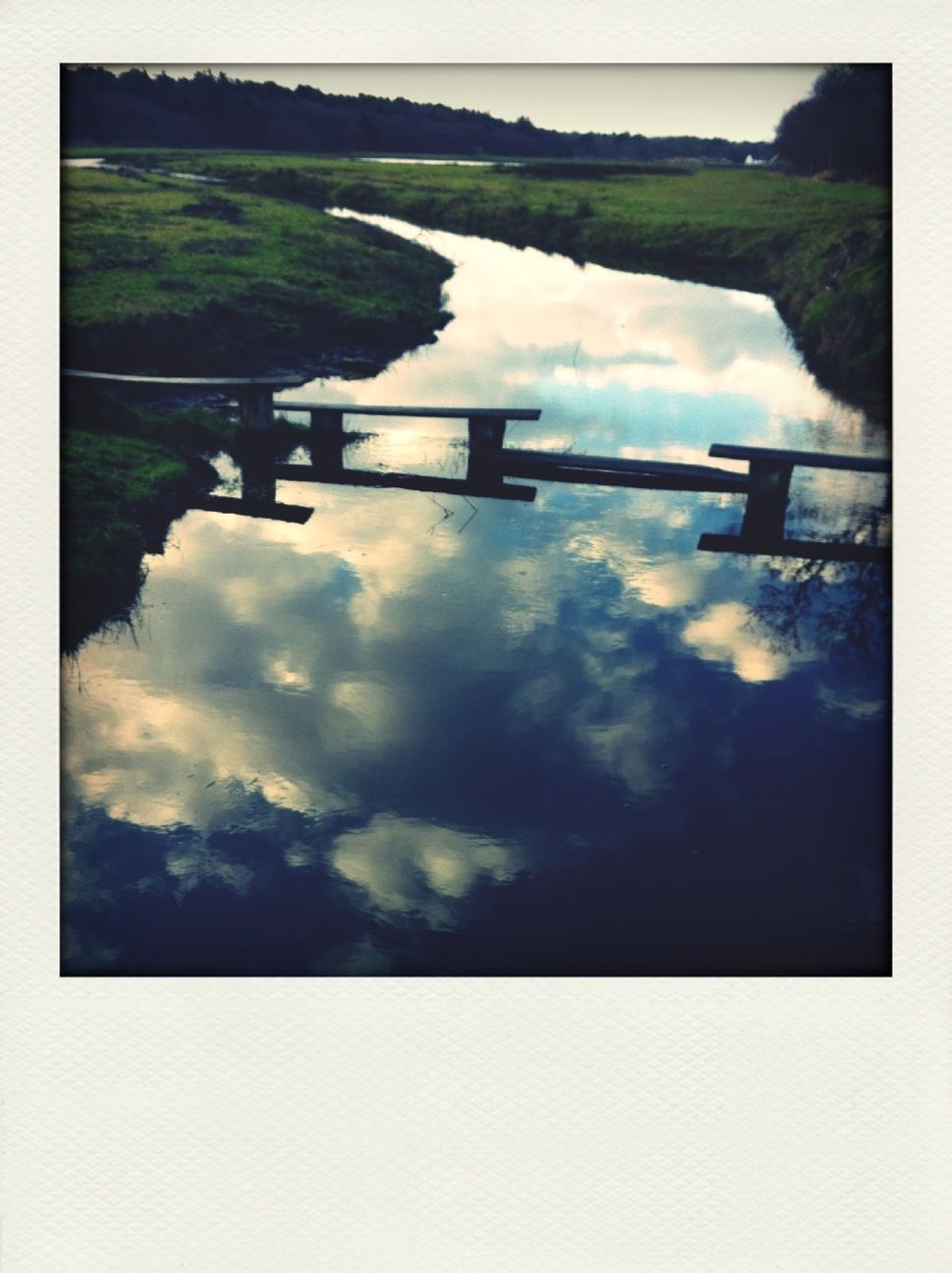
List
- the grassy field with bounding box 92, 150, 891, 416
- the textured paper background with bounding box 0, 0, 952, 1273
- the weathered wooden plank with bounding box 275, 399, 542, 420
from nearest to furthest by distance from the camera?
the textured paper background with bounding box 0, 0, 952, 1273 < the grassy field with bounding box 92, 150, 891, 416 < the weathered wooden plank with bounding box 275, 399, 542, 420

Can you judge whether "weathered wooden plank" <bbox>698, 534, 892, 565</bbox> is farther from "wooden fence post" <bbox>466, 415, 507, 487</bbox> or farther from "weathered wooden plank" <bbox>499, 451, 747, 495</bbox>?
"wooden fence post" <bbox>466, 415, 507, 487</bbox>

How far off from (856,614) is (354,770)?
4.75ft

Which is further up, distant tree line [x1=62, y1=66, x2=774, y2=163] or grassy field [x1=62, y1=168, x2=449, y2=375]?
distant tree line [x1=62, y1=66, x2=774, y2=163]

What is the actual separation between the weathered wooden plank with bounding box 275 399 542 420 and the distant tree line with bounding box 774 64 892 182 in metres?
1.01

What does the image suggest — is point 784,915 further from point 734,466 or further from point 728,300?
point 728,300

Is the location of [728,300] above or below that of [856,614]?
above

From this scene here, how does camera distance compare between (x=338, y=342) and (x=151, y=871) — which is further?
(x=338, y=342)

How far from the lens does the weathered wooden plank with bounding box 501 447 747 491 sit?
3209 mm

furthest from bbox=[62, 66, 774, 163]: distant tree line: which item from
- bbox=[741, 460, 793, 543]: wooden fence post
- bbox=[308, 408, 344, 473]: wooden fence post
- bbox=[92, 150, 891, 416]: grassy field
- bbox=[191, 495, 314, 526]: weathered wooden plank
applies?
bbox=[191, 495, 314, 526]: weathered wooden plank
